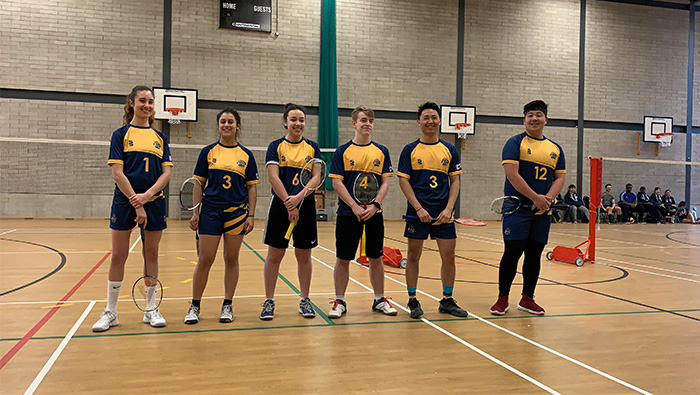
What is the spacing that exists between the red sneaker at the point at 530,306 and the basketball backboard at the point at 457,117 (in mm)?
15076

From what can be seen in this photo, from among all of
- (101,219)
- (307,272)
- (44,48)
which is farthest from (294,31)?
(307,272)

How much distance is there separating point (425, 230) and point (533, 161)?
4.34ft

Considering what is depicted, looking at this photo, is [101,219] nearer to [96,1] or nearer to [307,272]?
[96,1]

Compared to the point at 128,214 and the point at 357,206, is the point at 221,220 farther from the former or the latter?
the point at 357,206

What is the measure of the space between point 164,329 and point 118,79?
15.6 metres

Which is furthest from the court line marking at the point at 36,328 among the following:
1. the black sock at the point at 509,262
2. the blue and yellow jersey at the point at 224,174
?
the black sock at the point at 509,262

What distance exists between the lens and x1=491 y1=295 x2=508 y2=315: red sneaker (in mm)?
5172

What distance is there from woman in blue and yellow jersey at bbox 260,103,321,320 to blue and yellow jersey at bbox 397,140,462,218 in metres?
1.01

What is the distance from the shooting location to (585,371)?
3.57 meters

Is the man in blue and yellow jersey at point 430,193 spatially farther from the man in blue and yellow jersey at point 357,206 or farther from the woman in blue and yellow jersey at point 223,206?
the woman in blue and yellow jersey at point 223,206

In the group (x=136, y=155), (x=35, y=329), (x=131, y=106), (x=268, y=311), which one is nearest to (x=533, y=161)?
(x=268, y=311)

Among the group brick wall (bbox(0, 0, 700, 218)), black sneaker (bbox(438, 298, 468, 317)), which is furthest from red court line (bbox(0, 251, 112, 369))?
brick wall (bbox(0, 0, 700, 218))

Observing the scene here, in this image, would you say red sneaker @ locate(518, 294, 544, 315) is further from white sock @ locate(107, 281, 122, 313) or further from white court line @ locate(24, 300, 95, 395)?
white court line @ locate(24, 300, 95, 395)

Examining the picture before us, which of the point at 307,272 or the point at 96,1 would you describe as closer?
the point at 307,272
